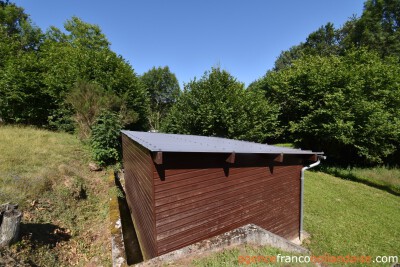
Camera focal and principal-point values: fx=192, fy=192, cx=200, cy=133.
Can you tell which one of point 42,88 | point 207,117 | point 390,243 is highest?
point 42,88

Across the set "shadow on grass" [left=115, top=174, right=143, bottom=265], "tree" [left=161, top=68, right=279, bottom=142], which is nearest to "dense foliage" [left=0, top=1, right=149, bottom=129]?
"tree" [left=161, top=68, right=279, bottom=142]

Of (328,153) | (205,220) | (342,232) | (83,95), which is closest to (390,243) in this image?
(342,232)

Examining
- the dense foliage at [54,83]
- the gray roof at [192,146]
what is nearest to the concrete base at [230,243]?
the gray roof at [192,146]

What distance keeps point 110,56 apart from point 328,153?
20.9 meters

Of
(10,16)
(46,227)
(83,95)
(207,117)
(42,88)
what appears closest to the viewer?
(46,227)

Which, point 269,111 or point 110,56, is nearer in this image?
point 110,56

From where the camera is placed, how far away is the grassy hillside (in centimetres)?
426

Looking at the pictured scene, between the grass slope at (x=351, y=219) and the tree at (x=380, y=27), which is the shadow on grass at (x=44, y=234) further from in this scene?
the tree at (x=380, y=27)

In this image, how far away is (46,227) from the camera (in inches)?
191

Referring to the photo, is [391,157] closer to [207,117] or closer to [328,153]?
[328,153]

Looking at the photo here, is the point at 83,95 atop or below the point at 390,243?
atop

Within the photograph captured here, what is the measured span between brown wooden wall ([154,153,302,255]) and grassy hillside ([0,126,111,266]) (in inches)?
87.1

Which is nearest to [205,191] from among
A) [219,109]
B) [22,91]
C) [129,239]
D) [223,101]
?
[129,239]

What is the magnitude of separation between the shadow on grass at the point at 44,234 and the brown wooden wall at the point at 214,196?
2.86m
